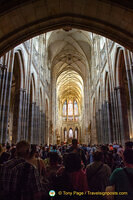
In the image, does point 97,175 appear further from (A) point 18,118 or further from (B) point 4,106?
(A) point 18,118

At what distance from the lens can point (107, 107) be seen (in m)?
16.8

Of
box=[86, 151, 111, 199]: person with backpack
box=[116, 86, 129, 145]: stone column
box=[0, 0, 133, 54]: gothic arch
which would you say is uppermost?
box=[0, 0, 133, 54]: gothic arch

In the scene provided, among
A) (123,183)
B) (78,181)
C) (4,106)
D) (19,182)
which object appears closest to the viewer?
(19,182)

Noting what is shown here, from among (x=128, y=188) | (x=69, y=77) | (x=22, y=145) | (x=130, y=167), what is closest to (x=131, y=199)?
(x=128, y=188)

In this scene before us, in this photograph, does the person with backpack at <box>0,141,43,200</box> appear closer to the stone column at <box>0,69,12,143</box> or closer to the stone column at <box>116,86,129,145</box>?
the stone column at <box>0,69,12,143</box>

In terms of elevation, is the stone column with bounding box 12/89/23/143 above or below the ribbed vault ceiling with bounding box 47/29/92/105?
below

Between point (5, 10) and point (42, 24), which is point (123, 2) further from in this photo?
point (5, 10)

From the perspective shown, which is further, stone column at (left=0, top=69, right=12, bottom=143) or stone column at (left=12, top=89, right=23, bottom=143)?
stone column at (left=12, top=89, right=23, bottom=143)

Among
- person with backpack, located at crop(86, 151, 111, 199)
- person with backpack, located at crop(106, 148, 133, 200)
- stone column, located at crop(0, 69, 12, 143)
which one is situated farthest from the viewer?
stone column, located at crop(0, 69, 12, 143)

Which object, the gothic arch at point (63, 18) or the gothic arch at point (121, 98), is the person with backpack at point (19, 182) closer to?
the gothic arch at point (63, 18)

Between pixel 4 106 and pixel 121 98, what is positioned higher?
pixel 121 98

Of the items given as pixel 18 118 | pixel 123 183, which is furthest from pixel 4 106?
pixel 123 183

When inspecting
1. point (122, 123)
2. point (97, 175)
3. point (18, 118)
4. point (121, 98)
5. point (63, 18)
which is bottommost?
point (97, 175)

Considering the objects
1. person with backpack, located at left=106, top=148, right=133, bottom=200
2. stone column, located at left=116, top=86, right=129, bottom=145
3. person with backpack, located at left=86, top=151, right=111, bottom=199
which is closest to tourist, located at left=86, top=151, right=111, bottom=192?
person with backpack, located at left=86, top=151, right=111, bottom=199
